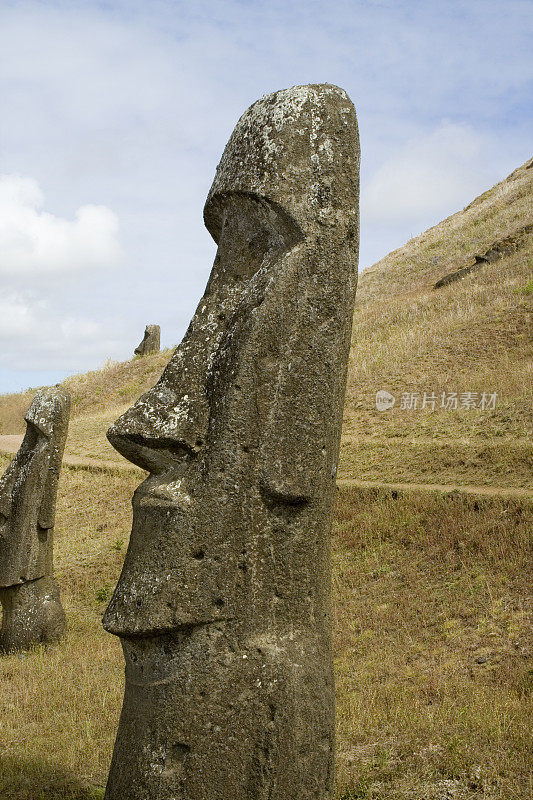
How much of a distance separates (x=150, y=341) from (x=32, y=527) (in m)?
32.4

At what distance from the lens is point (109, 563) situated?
15.3 metres

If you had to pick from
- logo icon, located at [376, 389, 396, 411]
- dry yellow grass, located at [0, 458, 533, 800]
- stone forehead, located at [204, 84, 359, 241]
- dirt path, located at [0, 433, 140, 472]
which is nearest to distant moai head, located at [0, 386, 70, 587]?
dry yellow grass, located at [0, 458, 533, 800]

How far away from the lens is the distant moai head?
35.0ft

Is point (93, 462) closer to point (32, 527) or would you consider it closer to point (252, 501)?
point (32, 527)

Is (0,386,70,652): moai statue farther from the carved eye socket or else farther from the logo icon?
the logo icon

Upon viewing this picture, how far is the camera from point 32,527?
10.7 meters

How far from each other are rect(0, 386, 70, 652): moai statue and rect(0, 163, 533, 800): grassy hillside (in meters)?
0.46

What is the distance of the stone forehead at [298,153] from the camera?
14.4ft

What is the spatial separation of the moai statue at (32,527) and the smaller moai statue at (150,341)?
3155 centimetres

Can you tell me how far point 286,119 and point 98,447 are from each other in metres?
20.9

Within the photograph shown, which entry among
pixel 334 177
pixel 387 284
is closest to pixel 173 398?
pixel 334 177

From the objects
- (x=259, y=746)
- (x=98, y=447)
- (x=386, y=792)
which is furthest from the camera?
(x=98, y=447)

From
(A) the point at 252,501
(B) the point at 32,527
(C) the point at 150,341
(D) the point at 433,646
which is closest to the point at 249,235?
(A) the point at 252,501

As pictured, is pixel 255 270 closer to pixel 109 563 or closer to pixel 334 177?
pixel 334 177
